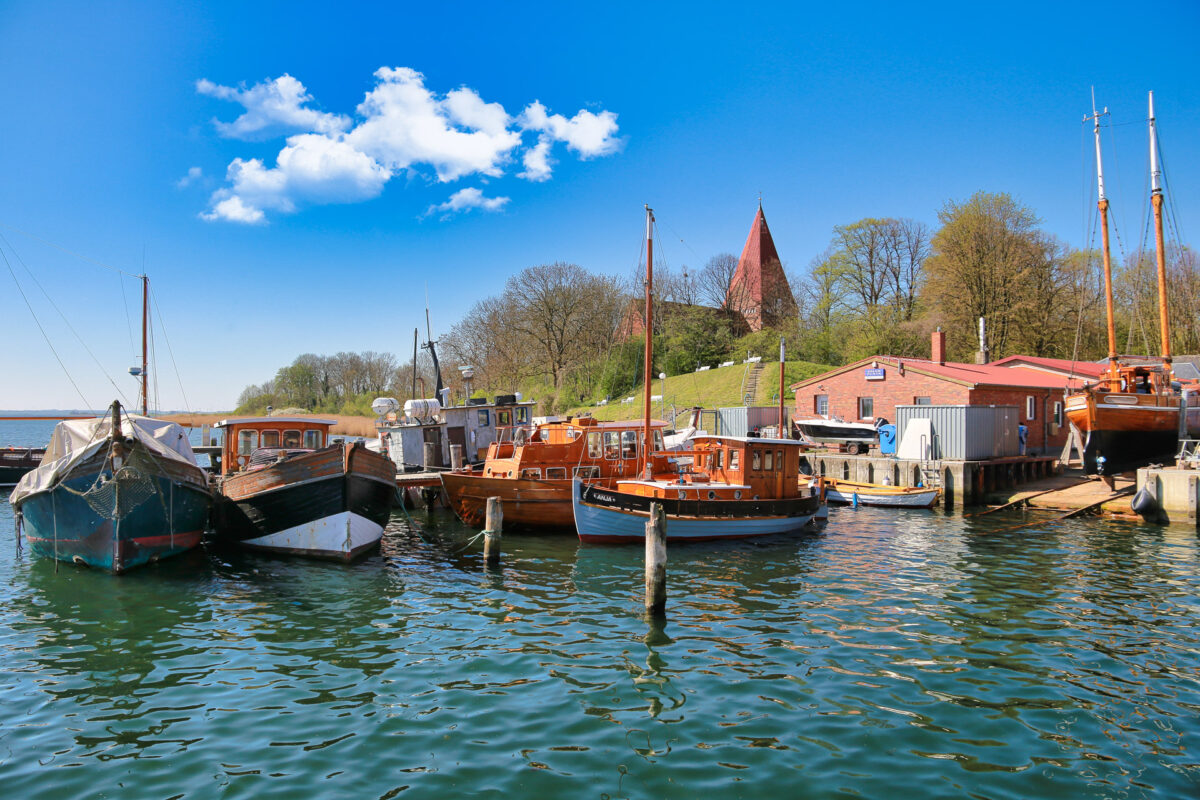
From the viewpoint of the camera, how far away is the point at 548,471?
19438mm

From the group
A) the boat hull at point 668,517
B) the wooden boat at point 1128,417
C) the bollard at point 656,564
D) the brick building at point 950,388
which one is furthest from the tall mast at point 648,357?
the brick building at point 950,388

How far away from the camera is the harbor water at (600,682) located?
6.46m

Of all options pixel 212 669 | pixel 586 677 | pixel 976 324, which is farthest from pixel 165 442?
pixel 976 324

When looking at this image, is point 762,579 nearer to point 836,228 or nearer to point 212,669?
point 212,669

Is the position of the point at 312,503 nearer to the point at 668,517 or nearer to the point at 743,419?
the point at 668,517

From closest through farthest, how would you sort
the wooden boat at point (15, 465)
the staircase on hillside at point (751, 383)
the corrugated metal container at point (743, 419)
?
1. the wooden boat at point (15, 465)
2. the corrugated metal container at point (743, 419)
3. the staircase on hillside at point (751, 383)

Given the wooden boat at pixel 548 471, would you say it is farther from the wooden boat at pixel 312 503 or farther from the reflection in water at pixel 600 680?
the reflection in water at pixel 600 680

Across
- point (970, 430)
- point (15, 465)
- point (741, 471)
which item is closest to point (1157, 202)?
point (970, 430)

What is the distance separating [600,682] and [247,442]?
15.0 m

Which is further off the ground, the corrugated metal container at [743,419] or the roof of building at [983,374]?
the roof of building at [983,374]

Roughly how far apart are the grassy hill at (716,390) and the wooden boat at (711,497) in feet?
81.5

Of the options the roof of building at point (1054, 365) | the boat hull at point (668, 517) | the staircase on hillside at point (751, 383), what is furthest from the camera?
the staircase on hillside at point (751, 383)

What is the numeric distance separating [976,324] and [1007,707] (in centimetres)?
4173

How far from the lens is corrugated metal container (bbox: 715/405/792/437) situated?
1399 inches
